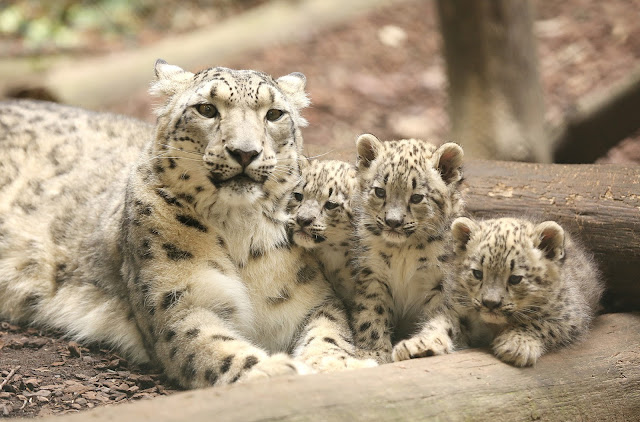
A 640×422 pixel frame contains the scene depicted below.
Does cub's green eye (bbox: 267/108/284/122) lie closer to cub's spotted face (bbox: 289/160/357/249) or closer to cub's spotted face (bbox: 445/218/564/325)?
cub's spotted face (bbox: 289/160/357/249)

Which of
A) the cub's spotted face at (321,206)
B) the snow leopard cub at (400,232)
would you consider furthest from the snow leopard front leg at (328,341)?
the cub's spotted face at (321,206)

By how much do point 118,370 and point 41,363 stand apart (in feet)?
2.08

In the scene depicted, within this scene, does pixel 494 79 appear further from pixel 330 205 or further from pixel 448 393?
pixel 448 393

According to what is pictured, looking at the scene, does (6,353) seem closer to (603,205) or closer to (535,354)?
(535,354)

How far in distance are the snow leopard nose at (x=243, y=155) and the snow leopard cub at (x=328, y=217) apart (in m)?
0.77

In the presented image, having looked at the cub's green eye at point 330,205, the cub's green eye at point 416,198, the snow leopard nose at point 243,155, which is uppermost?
the snow leopard nose at point 243,155

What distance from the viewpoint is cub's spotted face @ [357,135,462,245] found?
20.3 feet

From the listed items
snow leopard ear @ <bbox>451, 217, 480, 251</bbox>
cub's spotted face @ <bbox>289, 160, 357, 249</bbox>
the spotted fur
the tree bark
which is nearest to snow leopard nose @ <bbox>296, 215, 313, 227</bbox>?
cub's spotted face @ <bbox>289, 160, 357, 249</bbox>

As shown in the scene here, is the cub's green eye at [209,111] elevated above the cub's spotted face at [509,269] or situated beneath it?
elevated above

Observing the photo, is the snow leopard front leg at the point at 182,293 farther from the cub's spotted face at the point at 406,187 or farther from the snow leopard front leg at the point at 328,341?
the cub's spotted face at the point at 406,187

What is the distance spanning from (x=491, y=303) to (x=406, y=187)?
1.08 m

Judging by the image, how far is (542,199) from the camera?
23.6 feet

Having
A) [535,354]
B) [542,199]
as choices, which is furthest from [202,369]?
[542,199]

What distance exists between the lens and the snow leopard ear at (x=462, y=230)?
6.02 m
